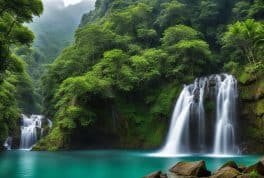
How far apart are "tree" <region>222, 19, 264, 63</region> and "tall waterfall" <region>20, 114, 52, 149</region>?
20.7 meters

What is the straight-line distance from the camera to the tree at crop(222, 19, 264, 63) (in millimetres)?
29462

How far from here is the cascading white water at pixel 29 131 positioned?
36719 mm

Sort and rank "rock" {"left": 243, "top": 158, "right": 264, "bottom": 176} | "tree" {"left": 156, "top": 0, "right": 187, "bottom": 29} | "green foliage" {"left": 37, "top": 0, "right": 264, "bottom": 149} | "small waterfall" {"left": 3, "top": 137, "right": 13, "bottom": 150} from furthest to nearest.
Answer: "tree" {"left": 156, "top": 0, "right": 187, "bottom": 29}
"small waterfall" {"left": 3, "top": 137, "right": 13, "bottom": 150}
"green foliage" {"left": 37, "top": 0, "right": 264, "bottom": 149}
"rock" {"left": 243, "top": 158, "right": 264, "bottom": 176}

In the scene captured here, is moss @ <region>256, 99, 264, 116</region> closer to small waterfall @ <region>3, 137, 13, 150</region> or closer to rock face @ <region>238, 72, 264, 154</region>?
rock face @ <region>238, 72, 264, 154</region>

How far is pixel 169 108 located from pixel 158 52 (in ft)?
20.9

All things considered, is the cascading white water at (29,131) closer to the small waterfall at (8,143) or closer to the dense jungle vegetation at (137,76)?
the small waterfall at (8,143)

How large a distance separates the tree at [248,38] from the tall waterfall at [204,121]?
149 inches

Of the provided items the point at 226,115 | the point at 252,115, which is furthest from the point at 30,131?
the point at 252,115

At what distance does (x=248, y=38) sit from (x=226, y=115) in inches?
296

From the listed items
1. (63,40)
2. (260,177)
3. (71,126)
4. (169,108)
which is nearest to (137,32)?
(169,108)

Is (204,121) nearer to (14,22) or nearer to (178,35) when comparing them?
(178,35)

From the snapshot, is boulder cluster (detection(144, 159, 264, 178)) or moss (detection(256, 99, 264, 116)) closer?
boulder cluster (detection(144, 159, 264, 178))

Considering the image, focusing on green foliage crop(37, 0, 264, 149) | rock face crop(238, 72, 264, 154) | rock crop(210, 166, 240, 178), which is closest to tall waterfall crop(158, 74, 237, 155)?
rock face crop(238, 72, 264, 154)

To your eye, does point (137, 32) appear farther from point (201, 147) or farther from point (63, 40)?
point (63, 40)
